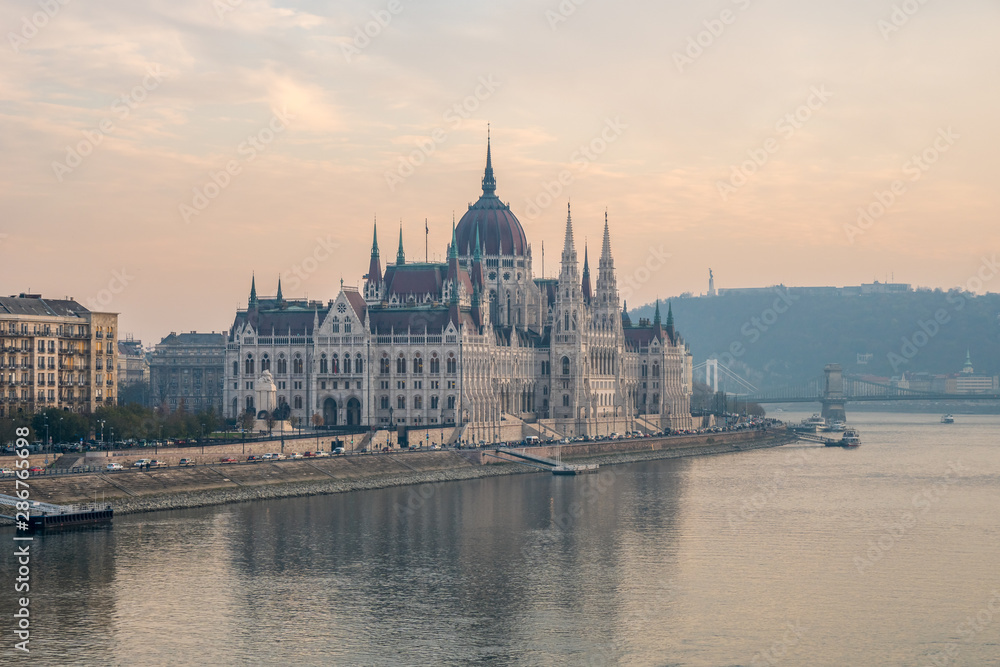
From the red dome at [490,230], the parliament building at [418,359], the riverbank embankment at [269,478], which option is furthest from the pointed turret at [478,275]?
the riverbank embankment at [269,478]

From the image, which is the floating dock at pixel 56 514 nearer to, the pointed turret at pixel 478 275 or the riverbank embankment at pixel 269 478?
the riverbank embankment at pixel 269 478

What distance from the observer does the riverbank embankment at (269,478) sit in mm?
95250

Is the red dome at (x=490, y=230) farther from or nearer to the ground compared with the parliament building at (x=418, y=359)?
farther from the ground

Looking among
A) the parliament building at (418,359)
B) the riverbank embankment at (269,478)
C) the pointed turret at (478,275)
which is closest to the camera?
the riverbank embankment at (269,478)

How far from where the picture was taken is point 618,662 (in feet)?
195

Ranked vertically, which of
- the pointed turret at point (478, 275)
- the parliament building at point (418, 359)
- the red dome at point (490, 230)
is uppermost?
the red dome at point (490, 230)

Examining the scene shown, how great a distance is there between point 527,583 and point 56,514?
29.7 m

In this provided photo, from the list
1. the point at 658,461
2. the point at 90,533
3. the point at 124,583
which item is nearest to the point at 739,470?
the point at 658,461

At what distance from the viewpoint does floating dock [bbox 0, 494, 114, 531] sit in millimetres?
86375

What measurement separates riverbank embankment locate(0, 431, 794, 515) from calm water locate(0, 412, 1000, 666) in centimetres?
274

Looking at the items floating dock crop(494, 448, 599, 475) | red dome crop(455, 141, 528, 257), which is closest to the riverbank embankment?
floating dock crop(494, 448, 599, 475)

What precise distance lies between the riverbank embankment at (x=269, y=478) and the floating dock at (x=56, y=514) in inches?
85.0

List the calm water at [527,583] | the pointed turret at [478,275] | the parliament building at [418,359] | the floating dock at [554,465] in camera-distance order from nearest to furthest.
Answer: the calm water at [527,583] < the floating dock at [554,465] < the parliament building at [418,359] < the pointed turret at [478,275]

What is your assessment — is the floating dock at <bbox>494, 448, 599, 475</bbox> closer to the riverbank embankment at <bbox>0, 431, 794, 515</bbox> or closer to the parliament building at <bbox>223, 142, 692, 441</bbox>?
the riverbank embankment at <bbox>0, 431, 794, 515</bbox>
